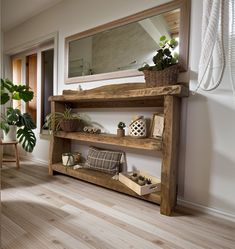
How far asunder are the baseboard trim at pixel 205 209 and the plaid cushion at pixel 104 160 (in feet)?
2.46

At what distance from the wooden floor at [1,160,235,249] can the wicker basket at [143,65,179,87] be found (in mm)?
1107

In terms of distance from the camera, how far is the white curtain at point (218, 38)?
1.16 meters

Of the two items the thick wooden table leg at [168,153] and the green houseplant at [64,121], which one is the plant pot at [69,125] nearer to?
the green houseplant at [64,121]

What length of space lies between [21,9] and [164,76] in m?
2.75

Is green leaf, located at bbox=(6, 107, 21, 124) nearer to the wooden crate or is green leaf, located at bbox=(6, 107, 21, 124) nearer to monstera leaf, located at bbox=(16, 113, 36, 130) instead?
monstera leaf, located at bbox=(16, 113, 36, 130)

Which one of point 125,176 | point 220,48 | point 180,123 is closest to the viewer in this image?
point 220,48

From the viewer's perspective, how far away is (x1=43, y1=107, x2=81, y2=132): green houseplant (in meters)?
2.51

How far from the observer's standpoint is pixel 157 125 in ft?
6.50

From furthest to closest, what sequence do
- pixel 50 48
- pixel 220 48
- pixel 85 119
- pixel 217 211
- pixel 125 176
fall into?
pixel 50 48, pixel 85 119, pixel 125 176, pixel 217 211, pixel 220 48

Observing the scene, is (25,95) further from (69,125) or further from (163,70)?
(163,70)

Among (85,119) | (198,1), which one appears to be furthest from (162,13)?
(85,119)

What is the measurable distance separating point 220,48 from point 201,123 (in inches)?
29.2

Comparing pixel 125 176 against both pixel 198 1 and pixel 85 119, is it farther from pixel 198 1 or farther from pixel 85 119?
pixel 198 1

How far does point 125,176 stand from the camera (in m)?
2.03
